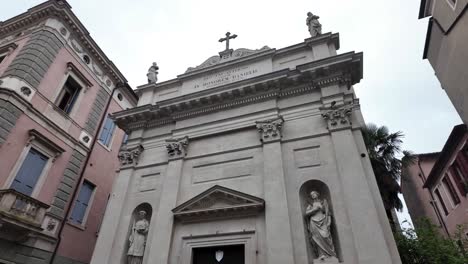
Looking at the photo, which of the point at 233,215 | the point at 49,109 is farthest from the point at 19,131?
the point at 233,215

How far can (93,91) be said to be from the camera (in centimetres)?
1527

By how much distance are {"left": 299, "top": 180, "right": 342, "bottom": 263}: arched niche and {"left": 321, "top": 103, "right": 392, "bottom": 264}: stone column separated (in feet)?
1.60

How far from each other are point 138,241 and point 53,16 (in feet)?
39.2

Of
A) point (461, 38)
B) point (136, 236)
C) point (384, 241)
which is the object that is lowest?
point (384, 241)

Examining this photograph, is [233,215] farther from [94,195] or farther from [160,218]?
[94,195]

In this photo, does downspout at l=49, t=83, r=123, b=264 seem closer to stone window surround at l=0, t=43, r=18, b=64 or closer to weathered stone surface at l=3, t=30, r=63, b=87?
weathered stone surface at l=3, t=30, r=63, b=87

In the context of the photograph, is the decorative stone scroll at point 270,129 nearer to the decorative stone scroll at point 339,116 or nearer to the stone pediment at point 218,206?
the decorative stone scroll at point 339,116

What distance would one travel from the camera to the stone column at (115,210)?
9312mm

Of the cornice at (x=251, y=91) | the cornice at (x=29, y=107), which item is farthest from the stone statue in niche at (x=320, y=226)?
the cornice at (x=29, y=107)

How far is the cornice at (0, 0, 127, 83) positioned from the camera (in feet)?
44.6

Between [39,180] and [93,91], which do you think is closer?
[39,180]

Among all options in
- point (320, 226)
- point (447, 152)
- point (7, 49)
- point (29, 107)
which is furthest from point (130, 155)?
point (447, 152)

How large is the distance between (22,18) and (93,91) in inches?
190

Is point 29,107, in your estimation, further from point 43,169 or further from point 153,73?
point 153,73
